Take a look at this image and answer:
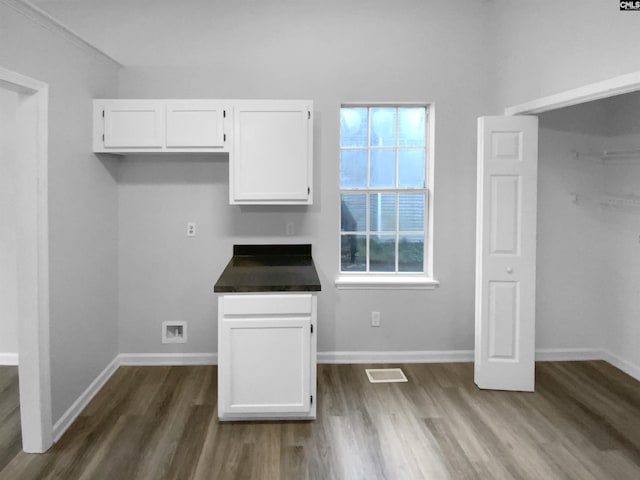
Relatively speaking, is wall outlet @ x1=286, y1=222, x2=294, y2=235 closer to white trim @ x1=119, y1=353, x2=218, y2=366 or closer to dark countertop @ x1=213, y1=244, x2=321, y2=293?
dark countertop @ x1=213, y1=244, x2=321, y2=293

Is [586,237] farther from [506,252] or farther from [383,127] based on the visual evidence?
[383,127]

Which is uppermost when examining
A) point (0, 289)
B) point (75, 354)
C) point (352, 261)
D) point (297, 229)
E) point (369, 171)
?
point (369, 171)

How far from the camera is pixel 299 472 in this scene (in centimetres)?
252

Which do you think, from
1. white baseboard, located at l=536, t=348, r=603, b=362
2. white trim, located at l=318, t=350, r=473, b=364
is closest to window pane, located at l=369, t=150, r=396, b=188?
white trim, located at l=318, t=350, r=473, b=364

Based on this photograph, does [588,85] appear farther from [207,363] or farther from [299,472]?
[207,363]

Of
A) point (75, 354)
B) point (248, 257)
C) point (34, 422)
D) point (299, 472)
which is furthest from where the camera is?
point (248, 257)

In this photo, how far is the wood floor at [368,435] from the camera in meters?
2.54

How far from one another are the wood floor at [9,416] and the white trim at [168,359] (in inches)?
31.5

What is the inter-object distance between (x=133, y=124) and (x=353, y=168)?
1.76m

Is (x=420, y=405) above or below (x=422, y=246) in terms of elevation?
below

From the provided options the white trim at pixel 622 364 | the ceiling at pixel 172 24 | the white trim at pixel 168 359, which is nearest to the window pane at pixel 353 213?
the ceiling at pixel 172 24

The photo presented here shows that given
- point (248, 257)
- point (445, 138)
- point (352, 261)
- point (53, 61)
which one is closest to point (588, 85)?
point (445, 138)

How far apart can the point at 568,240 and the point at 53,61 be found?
13.2 ft

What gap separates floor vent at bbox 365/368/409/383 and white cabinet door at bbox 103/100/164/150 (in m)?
2.39
